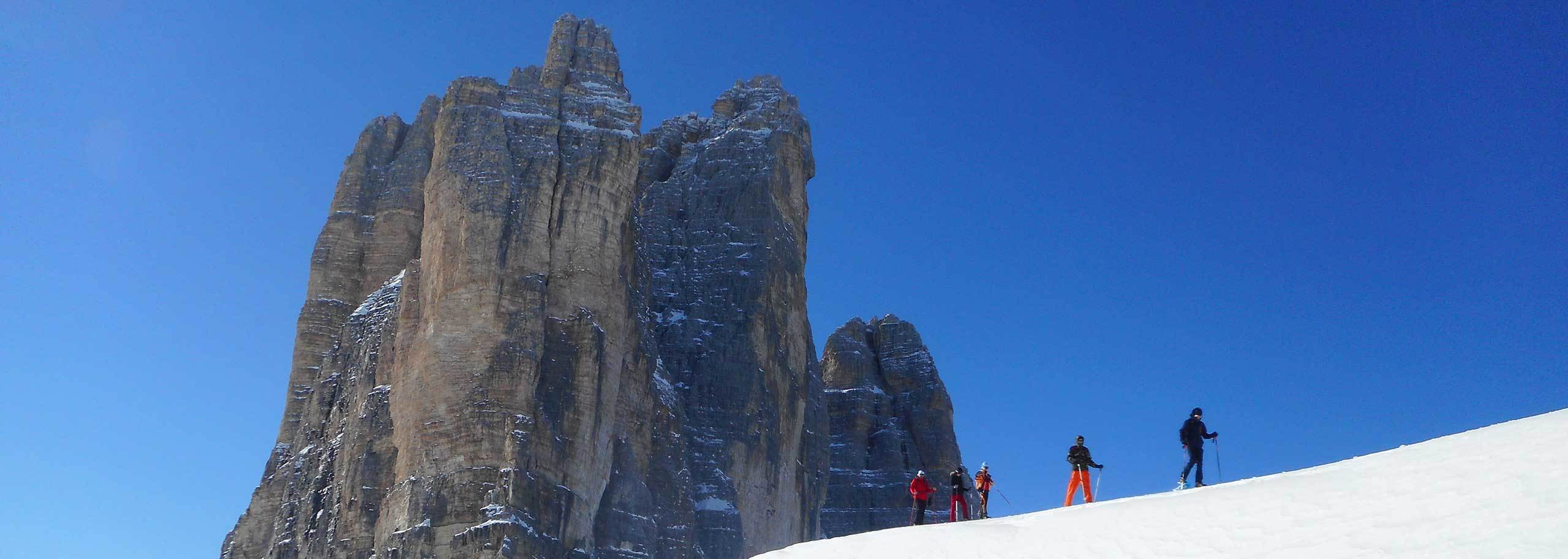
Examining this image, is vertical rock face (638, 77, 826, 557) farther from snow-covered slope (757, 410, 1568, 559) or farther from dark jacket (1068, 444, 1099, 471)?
snow-covered slope (757, 410, 1568, 559)

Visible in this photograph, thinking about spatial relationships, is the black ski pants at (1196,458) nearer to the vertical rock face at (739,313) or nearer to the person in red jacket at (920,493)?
the person in red jacket at (920,493)

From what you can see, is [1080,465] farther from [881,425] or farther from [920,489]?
[881,425]

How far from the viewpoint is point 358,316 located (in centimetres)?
6600

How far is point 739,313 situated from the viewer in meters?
73.6

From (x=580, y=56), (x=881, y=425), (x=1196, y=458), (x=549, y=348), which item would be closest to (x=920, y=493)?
(x=1196, y=458)

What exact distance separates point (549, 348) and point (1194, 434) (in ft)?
114

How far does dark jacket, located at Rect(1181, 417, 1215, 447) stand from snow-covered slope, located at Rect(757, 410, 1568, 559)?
180 cm

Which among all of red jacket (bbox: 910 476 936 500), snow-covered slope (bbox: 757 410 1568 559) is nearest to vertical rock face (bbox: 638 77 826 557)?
red jacket (bbox: 910 476 936 500)

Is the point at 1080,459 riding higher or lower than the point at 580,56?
lower

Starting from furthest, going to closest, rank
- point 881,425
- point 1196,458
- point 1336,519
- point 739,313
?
point 881,425 < point 739,313 < point 1196,458 < point 1336,519

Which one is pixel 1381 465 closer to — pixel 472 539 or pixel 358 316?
pixel 472 539

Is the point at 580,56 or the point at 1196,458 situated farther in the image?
the point at 580,56

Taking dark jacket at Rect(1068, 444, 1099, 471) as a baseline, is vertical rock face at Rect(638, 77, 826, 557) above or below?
above

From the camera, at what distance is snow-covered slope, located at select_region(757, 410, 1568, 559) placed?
14555mm
